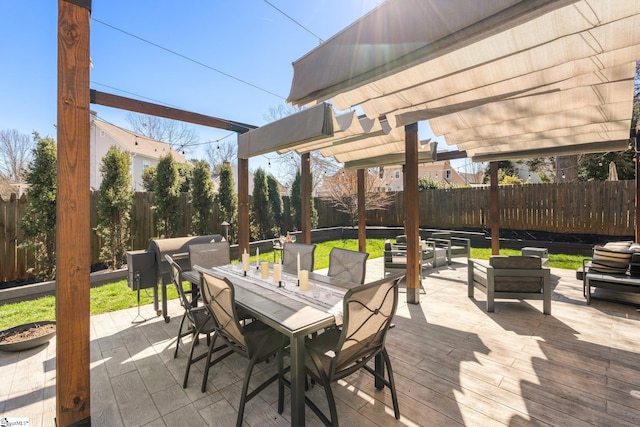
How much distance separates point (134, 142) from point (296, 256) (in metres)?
18.0

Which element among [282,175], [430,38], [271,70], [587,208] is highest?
[271,70]

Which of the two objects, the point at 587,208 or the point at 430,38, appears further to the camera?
the point at 587,208

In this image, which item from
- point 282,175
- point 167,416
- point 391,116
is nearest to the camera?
point 167,416

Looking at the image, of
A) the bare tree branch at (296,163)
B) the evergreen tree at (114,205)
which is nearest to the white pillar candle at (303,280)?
the evergreen tree at (114,205)

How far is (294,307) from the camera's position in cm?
217

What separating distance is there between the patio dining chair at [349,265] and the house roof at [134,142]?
14801mm

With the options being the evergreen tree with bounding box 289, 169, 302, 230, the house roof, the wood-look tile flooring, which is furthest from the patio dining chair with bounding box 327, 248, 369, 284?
the house roof

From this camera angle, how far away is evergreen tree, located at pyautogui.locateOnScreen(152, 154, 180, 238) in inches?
266

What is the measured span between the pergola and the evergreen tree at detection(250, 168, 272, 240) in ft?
17.5

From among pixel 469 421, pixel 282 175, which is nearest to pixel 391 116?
pixel 469 421

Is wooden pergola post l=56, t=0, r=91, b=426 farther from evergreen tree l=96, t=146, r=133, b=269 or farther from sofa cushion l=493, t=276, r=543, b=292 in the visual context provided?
evergreen tree l=96, t=146, r=133, b=269

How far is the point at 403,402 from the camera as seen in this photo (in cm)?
215

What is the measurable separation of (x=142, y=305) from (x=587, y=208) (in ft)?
37.3

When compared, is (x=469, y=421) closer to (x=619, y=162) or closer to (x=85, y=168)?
(x=85, y=168)
